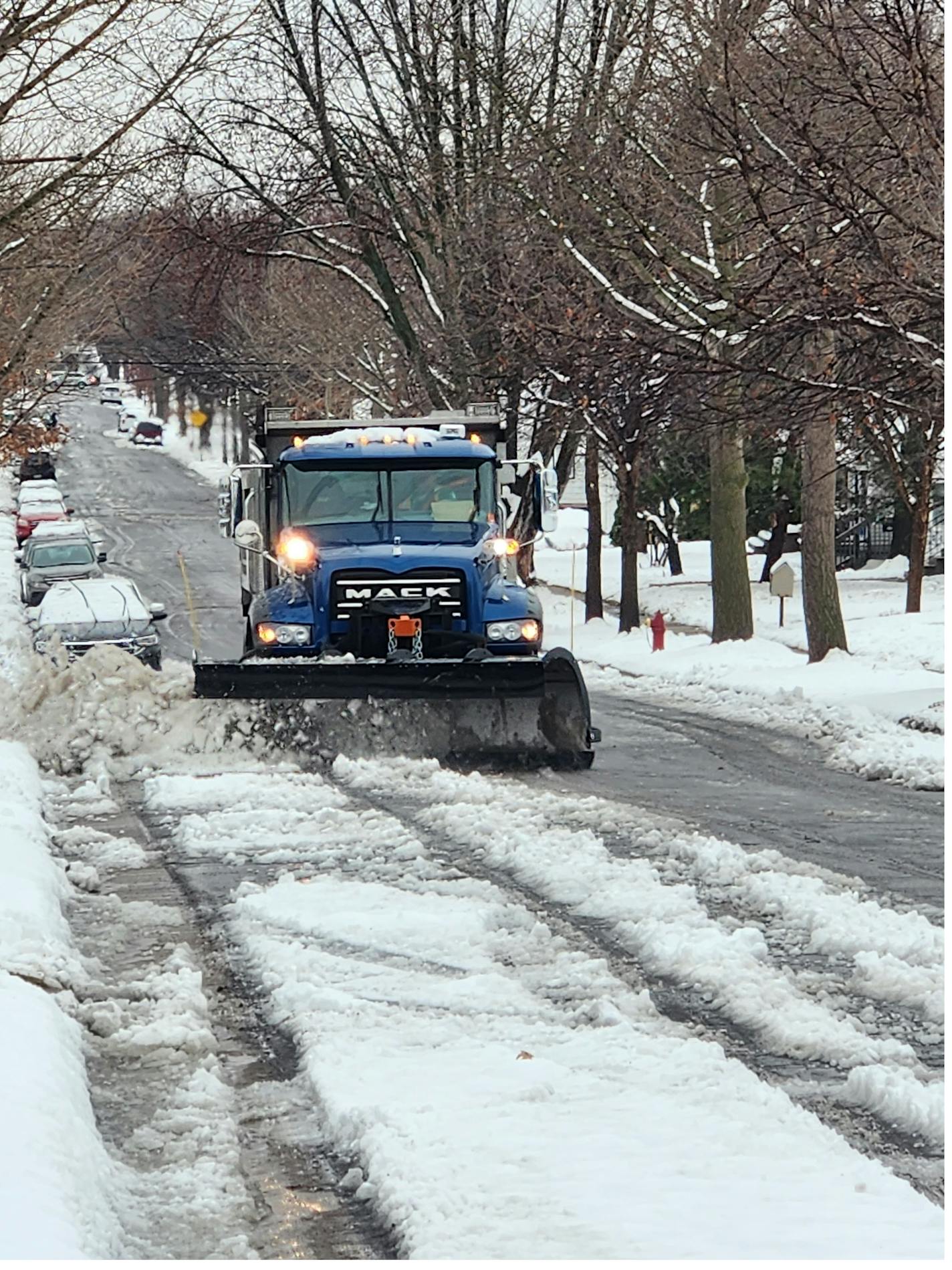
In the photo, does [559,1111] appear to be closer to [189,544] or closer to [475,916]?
[475,916]

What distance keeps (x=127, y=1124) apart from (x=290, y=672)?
749 centimetres

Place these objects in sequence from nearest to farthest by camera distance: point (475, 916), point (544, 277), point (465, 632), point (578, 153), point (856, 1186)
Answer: point (856, 1186) < point (475, 916) < point (465, 632) < point (578, 153) < point (544, 277)

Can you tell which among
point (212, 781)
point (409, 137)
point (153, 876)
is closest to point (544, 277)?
point (409, 137)

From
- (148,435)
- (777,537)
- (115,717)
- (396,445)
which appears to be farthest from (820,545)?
(148,435)

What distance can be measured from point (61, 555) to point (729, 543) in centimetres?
1593

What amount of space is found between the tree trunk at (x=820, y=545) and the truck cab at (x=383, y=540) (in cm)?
740

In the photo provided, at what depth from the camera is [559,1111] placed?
17.3ft

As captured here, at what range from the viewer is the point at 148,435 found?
317 ft

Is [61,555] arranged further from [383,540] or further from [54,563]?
[383,540]

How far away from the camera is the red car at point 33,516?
54.2 metres

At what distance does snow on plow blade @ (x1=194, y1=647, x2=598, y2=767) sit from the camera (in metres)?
12.8

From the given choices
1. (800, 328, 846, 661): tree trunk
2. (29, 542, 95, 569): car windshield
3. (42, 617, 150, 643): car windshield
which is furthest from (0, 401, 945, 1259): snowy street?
(29, 542, 95, 569): car windshield

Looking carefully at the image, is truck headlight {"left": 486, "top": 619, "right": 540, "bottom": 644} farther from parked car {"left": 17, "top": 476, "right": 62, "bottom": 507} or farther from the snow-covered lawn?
parked car {"left": 17, "top": 476, "right": 62, "bottom": 507}

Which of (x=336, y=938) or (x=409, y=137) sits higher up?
(x=409, y=137)
